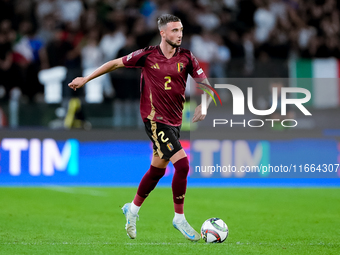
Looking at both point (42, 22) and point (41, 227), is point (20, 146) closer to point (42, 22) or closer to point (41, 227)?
point (42, 22)

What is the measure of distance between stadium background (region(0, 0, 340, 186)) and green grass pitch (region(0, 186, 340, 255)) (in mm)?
1078

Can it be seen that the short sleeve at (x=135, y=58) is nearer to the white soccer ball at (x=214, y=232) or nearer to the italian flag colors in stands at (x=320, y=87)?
the white soccer ball at (x=214, y=232)

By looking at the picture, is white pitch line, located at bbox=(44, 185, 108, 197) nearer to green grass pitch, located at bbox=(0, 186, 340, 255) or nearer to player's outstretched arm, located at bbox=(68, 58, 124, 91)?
green grass pitch, located at bbox=(0, 186, 340, 255)

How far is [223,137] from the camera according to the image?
12.4 m

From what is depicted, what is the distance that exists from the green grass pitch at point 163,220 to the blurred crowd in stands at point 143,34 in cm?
338

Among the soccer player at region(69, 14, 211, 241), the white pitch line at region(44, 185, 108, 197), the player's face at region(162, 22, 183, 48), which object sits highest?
the player's face at region(162, 22, 183, 48)

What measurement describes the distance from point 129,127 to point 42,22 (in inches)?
163

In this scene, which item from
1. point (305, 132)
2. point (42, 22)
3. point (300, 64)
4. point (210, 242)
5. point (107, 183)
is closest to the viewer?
point (210, 242)

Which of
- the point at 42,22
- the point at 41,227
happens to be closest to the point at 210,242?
the point at 41,227

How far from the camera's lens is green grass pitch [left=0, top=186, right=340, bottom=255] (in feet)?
19.0

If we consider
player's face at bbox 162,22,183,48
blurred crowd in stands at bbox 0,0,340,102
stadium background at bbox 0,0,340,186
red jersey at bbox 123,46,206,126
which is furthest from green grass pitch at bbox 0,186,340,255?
blurred crowd in stands at bbox 0,0,340,102

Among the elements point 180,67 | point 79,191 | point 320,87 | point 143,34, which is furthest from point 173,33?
point 143,34

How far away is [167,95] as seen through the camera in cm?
609

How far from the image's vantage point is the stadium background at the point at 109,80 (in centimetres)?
1211
